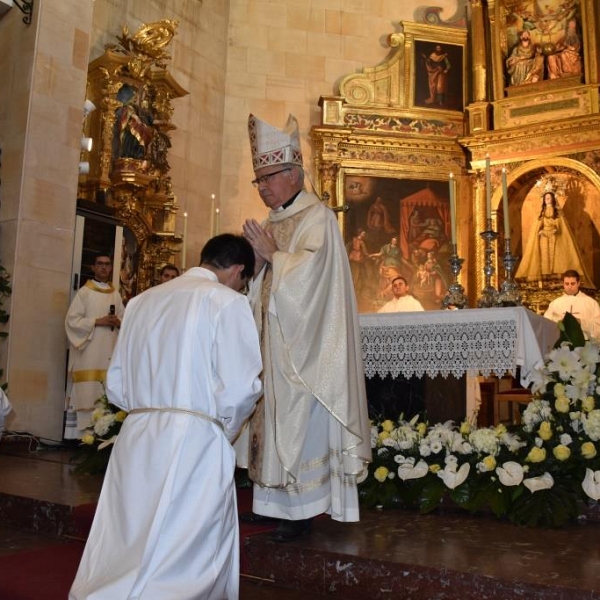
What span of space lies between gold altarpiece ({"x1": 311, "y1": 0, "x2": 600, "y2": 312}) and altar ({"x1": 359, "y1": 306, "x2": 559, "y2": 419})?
17.6 ft

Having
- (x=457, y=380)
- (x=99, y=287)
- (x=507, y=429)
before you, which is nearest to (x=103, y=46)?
(x=99, y=287)

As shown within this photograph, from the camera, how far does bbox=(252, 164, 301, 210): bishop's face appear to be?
377cm

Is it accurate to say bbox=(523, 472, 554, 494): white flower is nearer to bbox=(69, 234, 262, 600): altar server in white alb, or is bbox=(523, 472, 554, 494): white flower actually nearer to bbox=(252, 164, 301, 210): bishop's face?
bbox=(69, 234, 262, 600): altar server in white alb

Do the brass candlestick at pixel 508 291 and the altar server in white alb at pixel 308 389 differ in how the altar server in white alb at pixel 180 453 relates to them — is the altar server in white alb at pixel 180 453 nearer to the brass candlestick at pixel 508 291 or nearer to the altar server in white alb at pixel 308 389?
the altar server in white alb at pixel 308 389

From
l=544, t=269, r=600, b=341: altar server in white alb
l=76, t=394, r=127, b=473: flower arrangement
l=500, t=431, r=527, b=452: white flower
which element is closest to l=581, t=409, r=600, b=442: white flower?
l=500, t=431, r=527, b=452: white flower

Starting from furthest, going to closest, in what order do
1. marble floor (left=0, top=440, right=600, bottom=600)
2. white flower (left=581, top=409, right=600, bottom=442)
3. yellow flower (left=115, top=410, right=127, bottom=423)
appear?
yellow flower (left=115, top=410, right=127, bottom=423) → white flower (left=581, top=409, right=600, bottom=442) → marble floor (left=0, top=440, right=600, bottom=600)

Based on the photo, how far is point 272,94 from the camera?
1131cm

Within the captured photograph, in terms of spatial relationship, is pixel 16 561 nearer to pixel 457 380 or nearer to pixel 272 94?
pixel 457 380

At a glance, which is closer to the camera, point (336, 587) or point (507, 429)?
point (336, 587)

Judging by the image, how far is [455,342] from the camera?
489 centimetres

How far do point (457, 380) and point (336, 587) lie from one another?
2.86 meters

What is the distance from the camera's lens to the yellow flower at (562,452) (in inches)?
151

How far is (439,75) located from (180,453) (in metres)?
10.1

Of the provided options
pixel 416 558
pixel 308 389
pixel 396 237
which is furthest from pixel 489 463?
pixel 396 237
